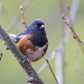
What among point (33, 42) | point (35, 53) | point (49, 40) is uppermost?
point (33, 42)

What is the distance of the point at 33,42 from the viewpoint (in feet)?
6.72

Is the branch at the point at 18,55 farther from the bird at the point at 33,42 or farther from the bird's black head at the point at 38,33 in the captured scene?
the bird's black head at the point at 38,33

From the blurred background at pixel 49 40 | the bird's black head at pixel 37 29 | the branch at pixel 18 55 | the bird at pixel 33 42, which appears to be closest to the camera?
the branch at pixel 18 55

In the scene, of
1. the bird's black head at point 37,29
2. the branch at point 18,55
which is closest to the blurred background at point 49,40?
the bird's black head at point 37,29

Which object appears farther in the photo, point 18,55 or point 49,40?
point 49,40

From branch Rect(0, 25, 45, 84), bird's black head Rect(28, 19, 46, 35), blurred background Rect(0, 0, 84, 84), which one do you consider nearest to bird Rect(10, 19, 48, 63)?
bird's black head Rect(28, 19, 46, 35)

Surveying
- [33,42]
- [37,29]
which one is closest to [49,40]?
[37,29]

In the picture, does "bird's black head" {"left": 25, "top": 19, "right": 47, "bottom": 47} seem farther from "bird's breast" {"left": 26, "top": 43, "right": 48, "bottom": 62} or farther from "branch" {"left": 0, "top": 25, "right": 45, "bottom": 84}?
"branch" {"left": 0, "top": 25, "right": 45, "bottom": 84}

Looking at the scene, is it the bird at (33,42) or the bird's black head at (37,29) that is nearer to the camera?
the bird at (33,42)

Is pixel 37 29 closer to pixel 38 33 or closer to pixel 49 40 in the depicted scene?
pixel 38 33

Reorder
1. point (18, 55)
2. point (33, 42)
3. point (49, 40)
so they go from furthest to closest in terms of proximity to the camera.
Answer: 1. point (49, 40)
2. point (33, 42)
3. point (18, 55)

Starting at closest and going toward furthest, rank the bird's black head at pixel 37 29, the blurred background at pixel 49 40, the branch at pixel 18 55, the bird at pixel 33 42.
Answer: the branch at pixel 18 55 → the bird at pixel 33 42 → the bird's black head at pixel 37 29 → the blurred background at pixel 49 40

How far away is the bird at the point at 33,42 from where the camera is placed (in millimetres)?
2008

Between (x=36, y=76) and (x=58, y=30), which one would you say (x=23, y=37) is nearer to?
(x=36, y=76)
